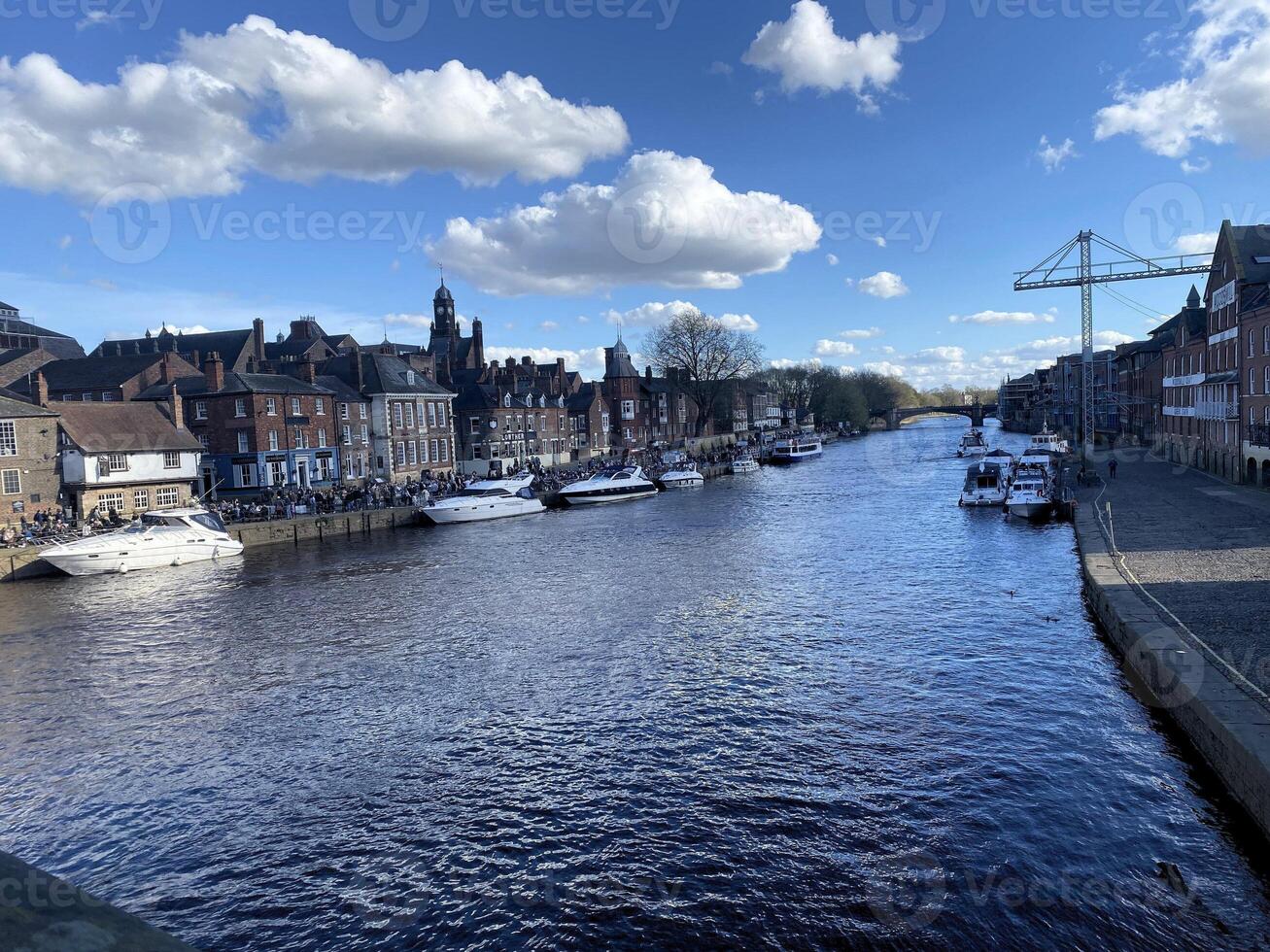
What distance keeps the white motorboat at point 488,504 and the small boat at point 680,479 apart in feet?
53.9

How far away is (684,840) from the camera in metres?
12.7

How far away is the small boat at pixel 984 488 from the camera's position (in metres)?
50.2

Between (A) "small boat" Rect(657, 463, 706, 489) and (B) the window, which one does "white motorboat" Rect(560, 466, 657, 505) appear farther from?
(B) the window

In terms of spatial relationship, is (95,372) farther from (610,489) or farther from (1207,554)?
(1207,554)

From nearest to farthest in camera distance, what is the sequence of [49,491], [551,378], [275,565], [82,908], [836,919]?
[82,908]
[836,919]
[275,565]
[49,491]
[551,378]

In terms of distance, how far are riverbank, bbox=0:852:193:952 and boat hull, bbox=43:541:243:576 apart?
3797 centimetres

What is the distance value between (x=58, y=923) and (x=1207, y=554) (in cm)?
2964

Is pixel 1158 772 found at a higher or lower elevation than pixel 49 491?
lower

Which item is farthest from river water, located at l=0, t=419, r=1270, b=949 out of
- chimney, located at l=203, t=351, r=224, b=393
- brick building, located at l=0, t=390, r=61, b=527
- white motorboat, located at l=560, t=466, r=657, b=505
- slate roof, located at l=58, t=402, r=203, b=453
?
white motorboat, located at l=560, t=466, r=657, b=505

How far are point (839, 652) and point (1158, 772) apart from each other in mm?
8119

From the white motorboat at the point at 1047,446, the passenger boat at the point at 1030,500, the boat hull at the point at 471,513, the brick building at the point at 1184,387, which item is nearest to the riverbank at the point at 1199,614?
the passenger boat at the point at 1030,500

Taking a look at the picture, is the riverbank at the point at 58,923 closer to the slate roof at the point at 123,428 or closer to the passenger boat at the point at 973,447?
the slate roof at the point at 123,428

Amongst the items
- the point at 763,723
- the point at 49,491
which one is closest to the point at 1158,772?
the point at 763,723

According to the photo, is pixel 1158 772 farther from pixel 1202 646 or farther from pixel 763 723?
pixel 763 723
